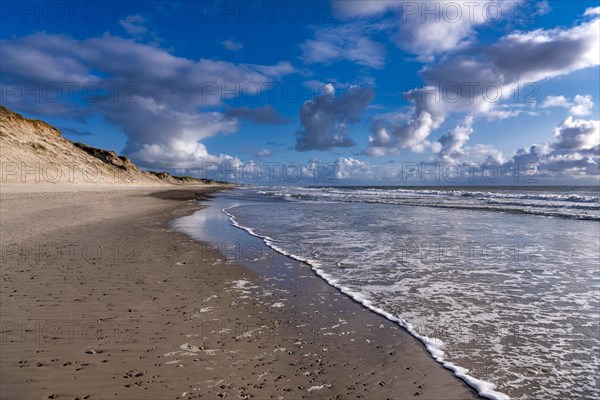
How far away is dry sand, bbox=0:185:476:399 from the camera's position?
4.02 meters

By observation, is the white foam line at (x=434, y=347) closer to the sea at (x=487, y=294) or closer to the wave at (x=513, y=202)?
the sea at (x=487, y=294)

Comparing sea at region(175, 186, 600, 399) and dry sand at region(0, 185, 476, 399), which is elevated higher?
dry sand at region(0, 185, 476, 399)

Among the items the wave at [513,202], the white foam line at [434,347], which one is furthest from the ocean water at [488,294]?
the wave at [513,202]

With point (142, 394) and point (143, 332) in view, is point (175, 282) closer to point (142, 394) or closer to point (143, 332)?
point (143, 332)

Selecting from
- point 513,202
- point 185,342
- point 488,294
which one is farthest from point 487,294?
point 513,202

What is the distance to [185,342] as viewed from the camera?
5.03 metres

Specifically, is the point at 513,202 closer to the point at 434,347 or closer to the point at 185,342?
the point at 434,347

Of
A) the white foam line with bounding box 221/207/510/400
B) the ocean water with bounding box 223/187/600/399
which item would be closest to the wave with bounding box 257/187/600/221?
the ocean water with bounding box 223/187/600/399

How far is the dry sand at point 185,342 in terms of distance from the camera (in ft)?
13.2

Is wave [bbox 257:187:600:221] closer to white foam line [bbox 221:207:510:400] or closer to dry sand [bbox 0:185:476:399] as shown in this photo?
white foam line [bbox 221:207:510:400]

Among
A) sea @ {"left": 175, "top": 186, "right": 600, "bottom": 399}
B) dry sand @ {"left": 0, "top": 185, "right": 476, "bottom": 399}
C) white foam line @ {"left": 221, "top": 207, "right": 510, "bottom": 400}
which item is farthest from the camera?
sea @ {"left": 175, "top": 186, "right": 600, "bottom": 399}

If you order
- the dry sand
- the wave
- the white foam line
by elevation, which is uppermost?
the wave

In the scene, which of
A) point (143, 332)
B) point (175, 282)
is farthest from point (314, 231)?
point (143, 332)

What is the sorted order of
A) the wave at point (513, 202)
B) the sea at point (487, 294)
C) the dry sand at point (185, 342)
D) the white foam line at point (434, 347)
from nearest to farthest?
the dry sand at point (185, 342), the white foam line at point (434, 347), the sea at point (487, 294), the wave at point (513, 202)
